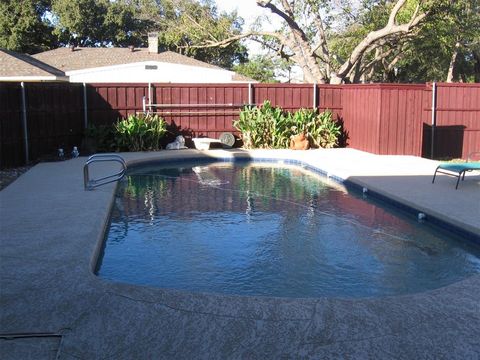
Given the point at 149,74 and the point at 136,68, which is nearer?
the point at 136,68

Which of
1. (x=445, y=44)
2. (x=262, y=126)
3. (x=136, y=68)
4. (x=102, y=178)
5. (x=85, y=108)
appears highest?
(x=445, y=44)

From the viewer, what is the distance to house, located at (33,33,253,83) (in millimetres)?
26141

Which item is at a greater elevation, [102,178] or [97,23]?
[97,23]

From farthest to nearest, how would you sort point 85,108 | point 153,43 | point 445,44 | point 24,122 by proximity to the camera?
point 153,43 → point 445,44 → point 85,108 → point 24,122

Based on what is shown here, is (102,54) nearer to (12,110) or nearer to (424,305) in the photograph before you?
(12,110)

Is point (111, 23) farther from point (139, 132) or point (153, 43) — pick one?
point (139, 132)

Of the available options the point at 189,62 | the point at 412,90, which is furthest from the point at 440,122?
the point at 189,62

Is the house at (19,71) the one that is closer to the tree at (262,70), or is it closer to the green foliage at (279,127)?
the green foliage at (279,127)

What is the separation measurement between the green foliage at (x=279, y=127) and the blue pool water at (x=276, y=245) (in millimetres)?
6074

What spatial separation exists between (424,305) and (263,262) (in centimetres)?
232

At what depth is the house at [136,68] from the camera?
1029 inches

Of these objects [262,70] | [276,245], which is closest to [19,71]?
[276,245]

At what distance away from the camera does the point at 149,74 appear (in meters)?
Result: 26.7

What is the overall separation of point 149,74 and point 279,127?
11796mm
